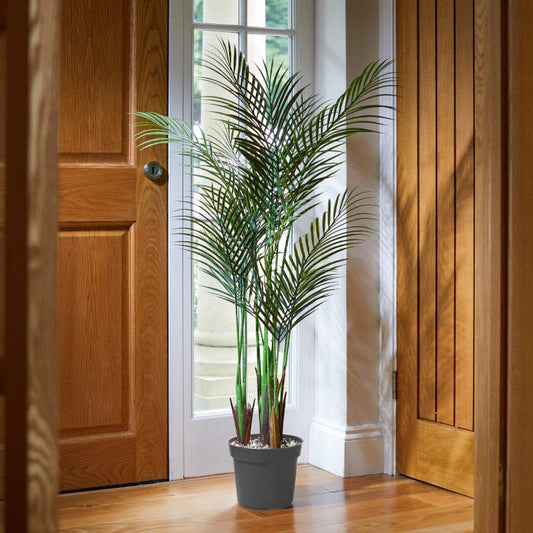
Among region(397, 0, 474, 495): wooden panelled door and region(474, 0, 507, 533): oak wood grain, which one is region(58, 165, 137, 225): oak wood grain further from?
region(474, 0, 507, 533): oak wood grain

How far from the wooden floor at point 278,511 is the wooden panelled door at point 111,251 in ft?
0.56

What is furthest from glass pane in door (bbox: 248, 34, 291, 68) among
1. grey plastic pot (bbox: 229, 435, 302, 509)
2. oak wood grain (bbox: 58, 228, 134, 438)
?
grey plastic pot (bbox: 229, 435, 302, 509)

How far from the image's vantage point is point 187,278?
115 inches

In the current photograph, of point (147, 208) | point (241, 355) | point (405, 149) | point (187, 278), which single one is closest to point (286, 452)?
point (241, 355)

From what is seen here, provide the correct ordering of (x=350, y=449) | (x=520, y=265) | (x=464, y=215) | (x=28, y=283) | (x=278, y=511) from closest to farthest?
(x=28, y=283) < (x=520, y=265) < (x=278, y=511) < (x=464, y=215) < (x=350, y=449)

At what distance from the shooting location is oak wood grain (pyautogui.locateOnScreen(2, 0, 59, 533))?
932 mm

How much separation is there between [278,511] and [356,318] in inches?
31.0

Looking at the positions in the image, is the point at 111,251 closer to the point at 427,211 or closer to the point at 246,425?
the point at 246,425

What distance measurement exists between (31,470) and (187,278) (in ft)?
6.56

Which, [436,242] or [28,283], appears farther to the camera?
[436,242]

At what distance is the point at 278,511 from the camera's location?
2.56 meters

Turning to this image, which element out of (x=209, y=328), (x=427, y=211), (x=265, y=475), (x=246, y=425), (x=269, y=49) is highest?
(x=269, y=49)

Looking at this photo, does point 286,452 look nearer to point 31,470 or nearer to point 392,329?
point 392,329

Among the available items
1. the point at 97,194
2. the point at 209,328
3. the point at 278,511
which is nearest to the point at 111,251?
the point at 97,194
